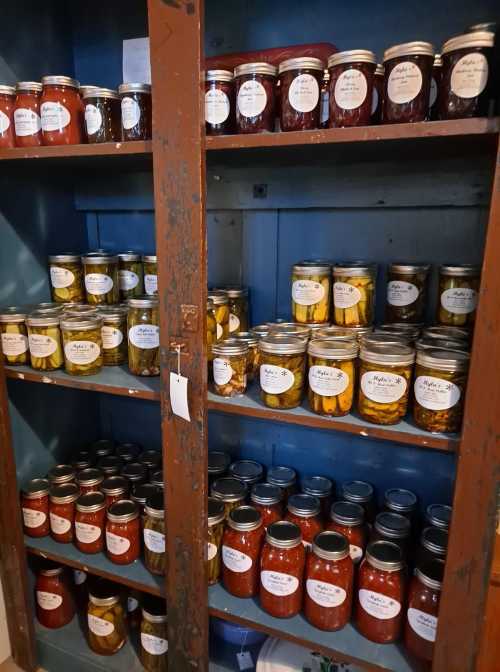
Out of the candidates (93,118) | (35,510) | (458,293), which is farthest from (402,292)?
(35,510)

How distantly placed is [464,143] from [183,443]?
752 mm

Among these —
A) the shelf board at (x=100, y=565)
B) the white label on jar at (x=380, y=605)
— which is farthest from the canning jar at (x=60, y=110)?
the white label on jar at (x=380, y=605)

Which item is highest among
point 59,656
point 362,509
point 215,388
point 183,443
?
point 215,388

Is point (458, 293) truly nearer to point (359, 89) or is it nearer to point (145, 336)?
point (359, 89)

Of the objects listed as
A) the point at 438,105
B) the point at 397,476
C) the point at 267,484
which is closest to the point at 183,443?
the point at 267,484

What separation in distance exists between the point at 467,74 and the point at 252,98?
344 millimetres

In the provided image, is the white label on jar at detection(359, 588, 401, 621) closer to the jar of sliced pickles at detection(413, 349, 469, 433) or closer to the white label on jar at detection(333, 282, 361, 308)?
the jar of sliced pickles at detection(413, 349, 469, 433)

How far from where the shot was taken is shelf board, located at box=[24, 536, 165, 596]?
1111 millimetres

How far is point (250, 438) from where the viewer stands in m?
1.32

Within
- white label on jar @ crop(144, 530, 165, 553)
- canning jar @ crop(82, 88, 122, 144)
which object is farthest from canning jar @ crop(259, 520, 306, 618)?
canning jar @ crop(82, 88, 122, 144)

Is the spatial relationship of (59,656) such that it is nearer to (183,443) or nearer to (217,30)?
(183,443)

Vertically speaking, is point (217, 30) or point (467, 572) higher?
point (217, 30)

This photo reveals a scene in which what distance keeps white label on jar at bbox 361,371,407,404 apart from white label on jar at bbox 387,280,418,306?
245mm

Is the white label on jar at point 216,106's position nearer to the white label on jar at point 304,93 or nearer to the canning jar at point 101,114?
the white label on jar at point 304,93
